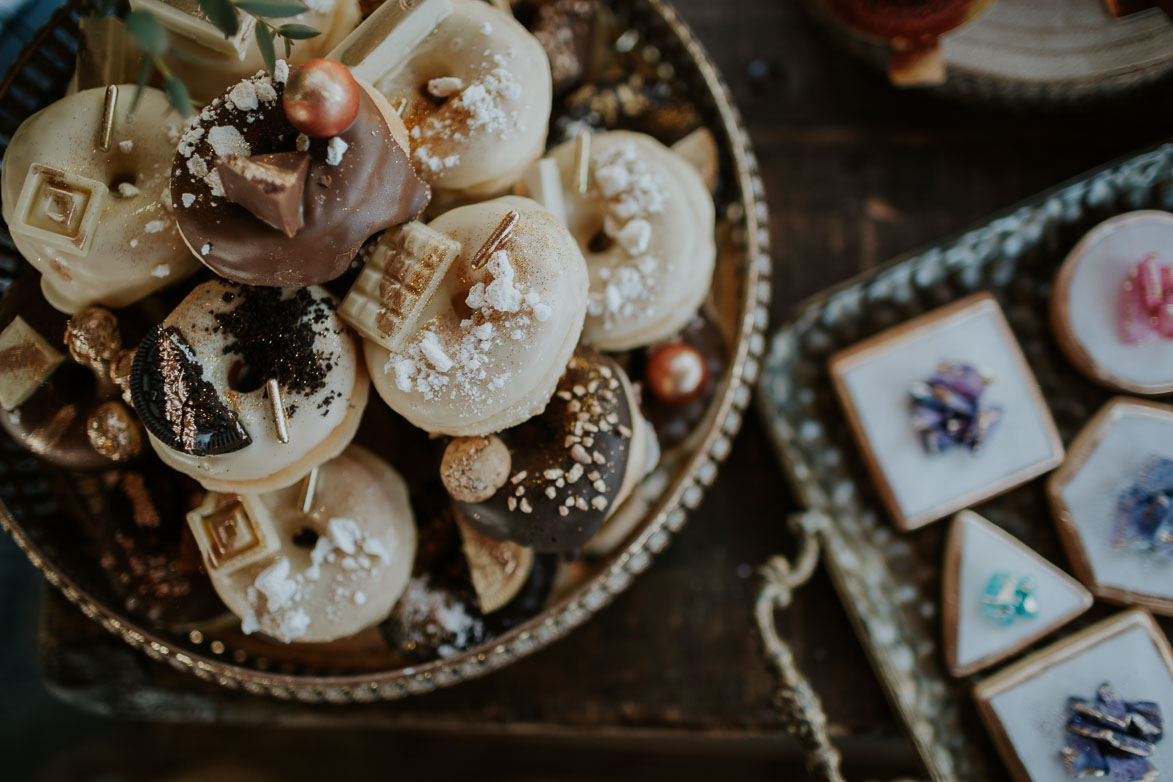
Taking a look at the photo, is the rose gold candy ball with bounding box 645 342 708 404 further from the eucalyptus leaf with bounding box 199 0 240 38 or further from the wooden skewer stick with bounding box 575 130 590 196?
the eucalyptus leaf with bounding box 199 0 240 38

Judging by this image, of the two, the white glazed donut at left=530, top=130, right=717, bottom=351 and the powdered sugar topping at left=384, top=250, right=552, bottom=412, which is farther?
the white glazed donut at left=530, top=130, right=717, bottom=351

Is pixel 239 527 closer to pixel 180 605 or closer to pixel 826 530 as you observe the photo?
pixel 180 605

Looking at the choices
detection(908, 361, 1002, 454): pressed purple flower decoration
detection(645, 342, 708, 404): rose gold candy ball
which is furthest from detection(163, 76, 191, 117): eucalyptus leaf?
detection(908, 361, 1002, 454): pressed purple flower decoration

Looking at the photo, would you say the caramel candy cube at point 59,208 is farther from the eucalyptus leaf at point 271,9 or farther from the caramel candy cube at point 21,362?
the eucalyptus leaf at point 271,9

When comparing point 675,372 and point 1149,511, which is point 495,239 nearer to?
point 675,372

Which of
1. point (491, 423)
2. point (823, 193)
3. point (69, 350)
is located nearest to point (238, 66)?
point (69, 350)

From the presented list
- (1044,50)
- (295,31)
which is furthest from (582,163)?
(1044,50)
